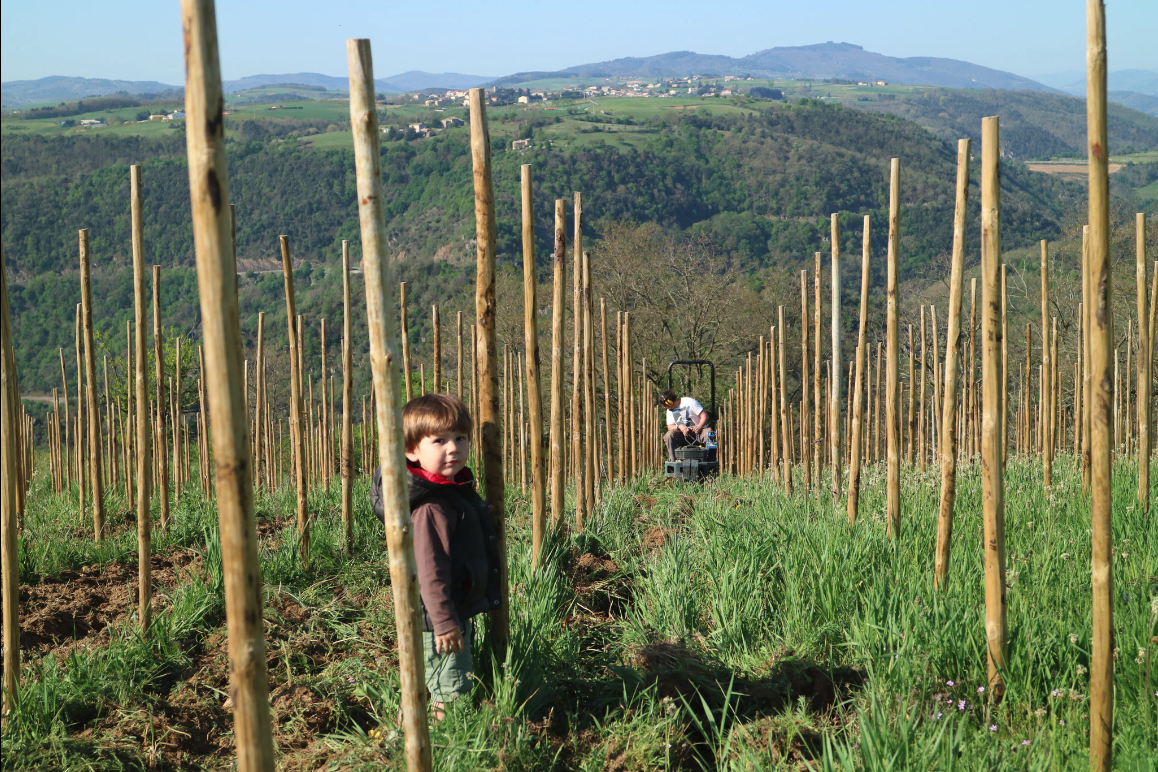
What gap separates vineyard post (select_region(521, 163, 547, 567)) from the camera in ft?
9.89

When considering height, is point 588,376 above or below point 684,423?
above

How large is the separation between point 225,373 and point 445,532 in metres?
1.09

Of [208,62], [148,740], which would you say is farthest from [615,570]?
[208,62]

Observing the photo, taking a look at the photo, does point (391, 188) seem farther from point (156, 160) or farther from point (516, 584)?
point (516, 584)

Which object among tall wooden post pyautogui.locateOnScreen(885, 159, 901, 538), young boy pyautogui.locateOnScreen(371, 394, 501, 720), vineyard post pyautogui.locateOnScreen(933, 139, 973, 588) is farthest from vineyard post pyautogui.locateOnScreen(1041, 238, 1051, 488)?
young boy pyautogui.locateOnScreen(371, 394, 501, 720)

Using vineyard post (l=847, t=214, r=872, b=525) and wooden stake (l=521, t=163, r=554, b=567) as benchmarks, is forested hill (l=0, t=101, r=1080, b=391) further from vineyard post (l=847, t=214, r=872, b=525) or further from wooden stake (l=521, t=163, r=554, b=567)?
wooden stake (l=521, t=163, r=554, b=567)

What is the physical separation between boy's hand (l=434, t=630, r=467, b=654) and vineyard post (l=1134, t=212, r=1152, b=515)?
2.96 metres

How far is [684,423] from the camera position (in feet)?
29.7

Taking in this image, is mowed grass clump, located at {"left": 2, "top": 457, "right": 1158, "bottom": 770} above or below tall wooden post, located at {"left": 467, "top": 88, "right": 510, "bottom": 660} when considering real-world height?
below

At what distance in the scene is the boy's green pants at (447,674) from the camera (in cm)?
240

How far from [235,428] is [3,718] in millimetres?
1503

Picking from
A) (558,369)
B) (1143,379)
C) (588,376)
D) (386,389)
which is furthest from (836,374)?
(386,389)

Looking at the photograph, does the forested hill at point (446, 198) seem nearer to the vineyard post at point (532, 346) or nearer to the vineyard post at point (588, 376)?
the vineyard post at point (588, 376)

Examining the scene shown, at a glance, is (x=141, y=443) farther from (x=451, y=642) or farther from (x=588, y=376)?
(x=588, y=376)
